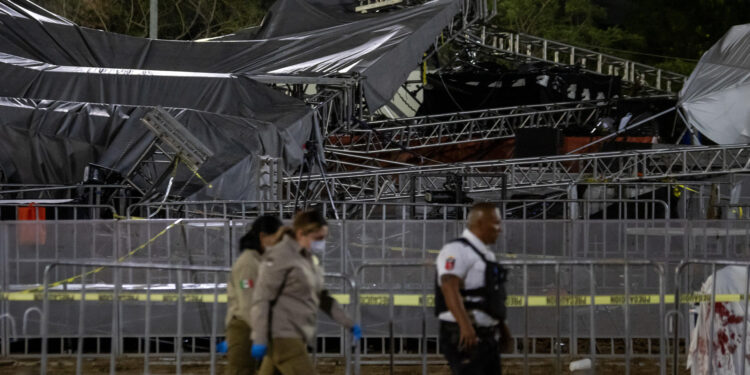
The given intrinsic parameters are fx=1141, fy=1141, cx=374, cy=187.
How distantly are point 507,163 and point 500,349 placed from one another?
16549 mm

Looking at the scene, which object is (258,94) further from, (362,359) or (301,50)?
(362,359)

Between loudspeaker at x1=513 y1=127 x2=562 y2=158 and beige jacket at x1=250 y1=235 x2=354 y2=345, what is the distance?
64.0ft

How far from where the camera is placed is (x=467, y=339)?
7379mm

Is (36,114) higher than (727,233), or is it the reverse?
(36,114)

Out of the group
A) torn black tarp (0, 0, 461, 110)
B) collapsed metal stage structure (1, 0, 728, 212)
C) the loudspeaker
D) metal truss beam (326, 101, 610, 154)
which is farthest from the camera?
metal truss beam (326, 101, 610, 154)

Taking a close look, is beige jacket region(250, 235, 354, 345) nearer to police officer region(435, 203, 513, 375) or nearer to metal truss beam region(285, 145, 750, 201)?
police officer region(435, 203, 513, 375)

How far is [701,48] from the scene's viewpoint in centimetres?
4994

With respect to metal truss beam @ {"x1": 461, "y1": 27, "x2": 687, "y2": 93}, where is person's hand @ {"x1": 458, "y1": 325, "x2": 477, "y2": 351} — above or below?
below

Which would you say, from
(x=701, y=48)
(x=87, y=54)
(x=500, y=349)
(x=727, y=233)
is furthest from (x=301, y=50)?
(x=701, y=48)

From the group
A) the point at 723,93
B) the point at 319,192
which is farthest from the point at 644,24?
the point at 319,192

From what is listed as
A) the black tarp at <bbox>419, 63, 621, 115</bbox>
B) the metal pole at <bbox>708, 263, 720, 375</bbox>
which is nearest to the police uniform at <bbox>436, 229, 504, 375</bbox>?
the metal pole at <bbox>708, 263, 720, 375</bbox>

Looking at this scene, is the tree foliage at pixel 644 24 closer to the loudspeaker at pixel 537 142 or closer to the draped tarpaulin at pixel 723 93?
the draped tarpaulin at pixel 723 93

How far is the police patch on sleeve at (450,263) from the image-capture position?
7418 mm

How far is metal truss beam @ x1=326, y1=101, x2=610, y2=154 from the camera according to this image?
30.7 meters
